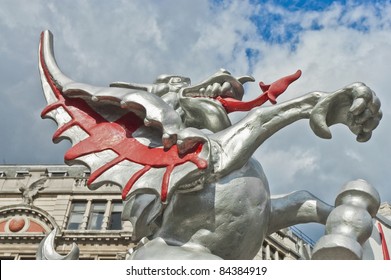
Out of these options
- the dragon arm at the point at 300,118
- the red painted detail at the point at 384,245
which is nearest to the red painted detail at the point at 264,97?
the dragon arm at the point at 300,118

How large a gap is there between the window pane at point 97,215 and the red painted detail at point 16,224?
8.68 feet

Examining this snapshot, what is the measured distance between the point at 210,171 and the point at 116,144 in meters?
0.89

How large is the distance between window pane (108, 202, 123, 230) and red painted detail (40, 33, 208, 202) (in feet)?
51.0

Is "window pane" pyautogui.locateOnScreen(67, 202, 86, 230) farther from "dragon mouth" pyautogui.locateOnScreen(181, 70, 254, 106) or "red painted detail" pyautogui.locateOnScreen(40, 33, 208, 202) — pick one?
"dragon mouth" pyautogui.locateOnScreen(181, 70, 254, 106)

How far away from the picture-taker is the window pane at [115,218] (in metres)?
19.4

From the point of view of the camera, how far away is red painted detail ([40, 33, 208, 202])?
3.52m

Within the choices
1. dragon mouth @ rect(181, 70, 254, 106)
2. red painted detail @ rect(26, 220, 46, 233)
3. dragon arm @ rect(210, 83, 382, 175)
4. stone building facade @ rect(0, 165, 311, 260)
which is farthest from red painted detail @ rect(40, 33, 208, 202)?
red painted detail @ rect(26, 220, 46, 233)

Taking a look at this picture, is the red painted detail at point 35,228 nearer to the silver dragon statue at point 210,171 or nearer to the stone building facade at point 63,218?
the stone building facade at point 63,218
